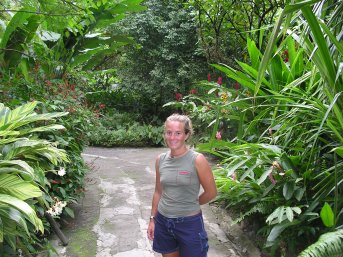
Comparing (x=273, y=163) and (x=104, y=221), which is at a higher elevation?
(x=273, y=163)

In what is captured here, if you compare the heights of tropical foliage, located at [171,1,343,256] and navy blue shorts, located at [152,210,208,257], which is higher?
tropical foliage, located at [171,1,343,256]

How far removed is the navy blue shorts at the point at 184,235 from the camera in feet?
6.76

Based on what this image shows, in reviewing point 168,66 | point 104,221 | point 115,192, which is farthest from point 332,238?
point 168,66

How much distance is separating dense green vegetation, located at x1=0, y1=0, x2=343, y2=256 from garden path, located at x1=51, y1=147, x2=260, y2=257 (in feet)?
0.62

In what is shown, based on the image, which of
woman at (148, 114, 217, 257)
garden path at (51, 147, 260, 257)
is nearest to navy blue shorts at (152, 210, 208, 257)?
woman at (148, 114, 217, 257)

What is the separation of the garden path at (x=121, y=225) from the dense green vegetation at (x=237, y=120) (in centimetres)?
19

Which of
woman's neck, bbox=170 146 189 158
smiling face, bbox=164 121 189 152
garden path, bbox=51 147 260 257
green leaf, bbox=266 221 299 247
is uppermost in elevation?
smiling face, bbox=164 121 189 152

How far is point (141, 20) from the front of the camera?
9.64 m

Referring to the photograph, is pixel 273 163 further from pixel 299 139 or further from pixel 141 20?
pixel 141 20

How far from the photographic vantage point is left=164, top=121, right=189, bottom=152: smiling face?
2074mm

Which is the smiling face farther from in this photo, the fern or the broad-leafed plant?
the fern

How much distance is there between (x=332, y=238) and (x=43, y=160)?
212 centimetres

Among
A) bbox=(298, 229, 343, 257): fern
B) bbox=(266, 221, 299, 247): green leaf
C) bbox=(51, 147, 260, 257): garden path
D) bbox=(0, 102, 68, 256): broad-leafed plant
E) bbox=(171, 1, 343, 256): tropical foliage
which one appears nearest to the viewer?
bbox=(298, 229, 343, 257): fern

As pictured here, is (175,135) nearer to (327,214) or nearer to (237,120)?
(327,214)
